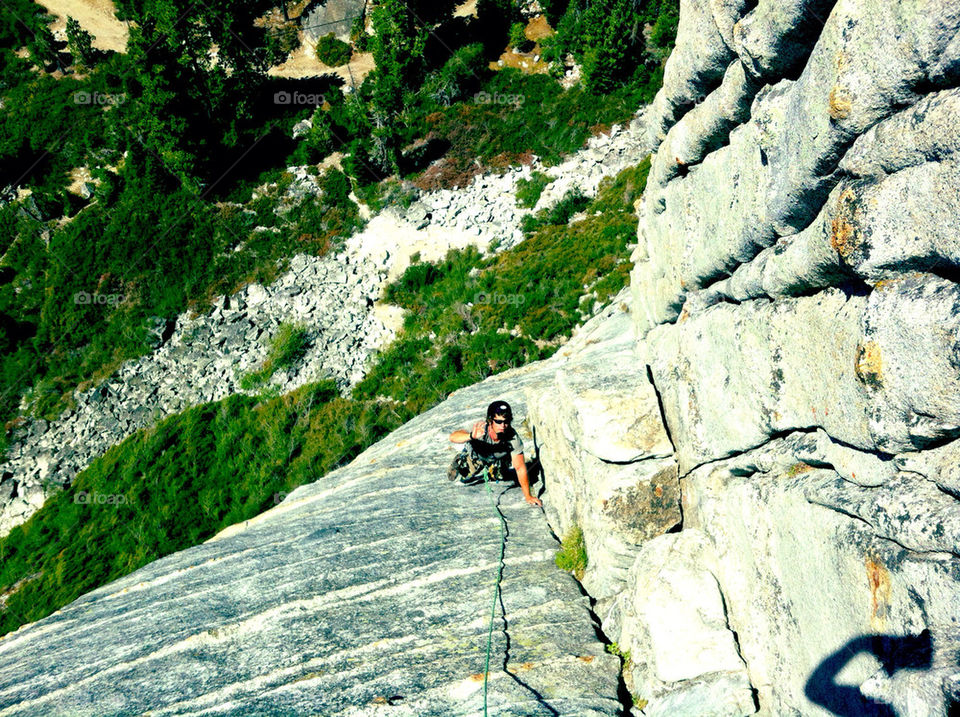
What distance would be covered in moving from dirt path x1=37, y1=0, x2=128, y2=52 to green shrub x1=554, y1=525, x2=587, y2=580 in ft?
185

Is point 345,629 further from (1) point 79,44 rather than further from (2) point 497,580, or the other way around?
(1) point 79,44

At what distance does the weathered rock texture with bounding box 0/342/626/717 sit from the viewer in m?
6.15

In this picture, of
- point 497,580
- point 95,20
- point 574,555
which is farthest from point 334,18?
point 497,580

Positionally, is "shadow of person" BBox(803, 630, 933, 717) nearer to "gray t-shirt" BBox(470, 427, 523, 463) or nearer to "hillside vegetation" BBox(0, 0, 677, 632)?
"gray t-shirt" BBox(470, 427, 523, 463)

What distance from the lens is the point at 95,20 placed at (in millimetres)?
50938

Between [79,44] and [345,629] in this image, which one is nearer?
[345,629]

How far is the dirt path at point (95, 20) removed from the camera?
160ft

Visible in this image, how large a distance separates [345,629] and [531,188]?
29.2 meters

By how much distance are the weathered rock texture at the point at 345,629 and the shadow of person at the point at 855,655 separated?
201cm

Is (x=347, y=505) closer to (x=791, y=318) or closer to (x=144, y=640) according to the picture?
(x=144, y=640)

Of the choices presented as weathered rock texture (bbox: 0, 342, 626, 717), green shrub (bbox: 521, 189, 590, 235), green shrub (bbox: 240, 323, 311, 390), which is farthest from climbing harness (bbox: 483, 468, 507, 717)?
green shrub (bbox: 521, 189, 590, 235)

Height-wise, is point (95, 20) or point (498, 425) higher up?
point (95, 20)

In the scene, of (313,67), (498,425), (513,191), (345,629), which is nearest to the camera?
(345,629)

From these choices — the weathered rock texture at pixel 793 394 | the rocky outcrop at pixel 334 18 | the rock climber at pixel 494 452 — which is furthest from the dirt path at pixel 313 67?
the weathered rock texture at pixel 793 394
